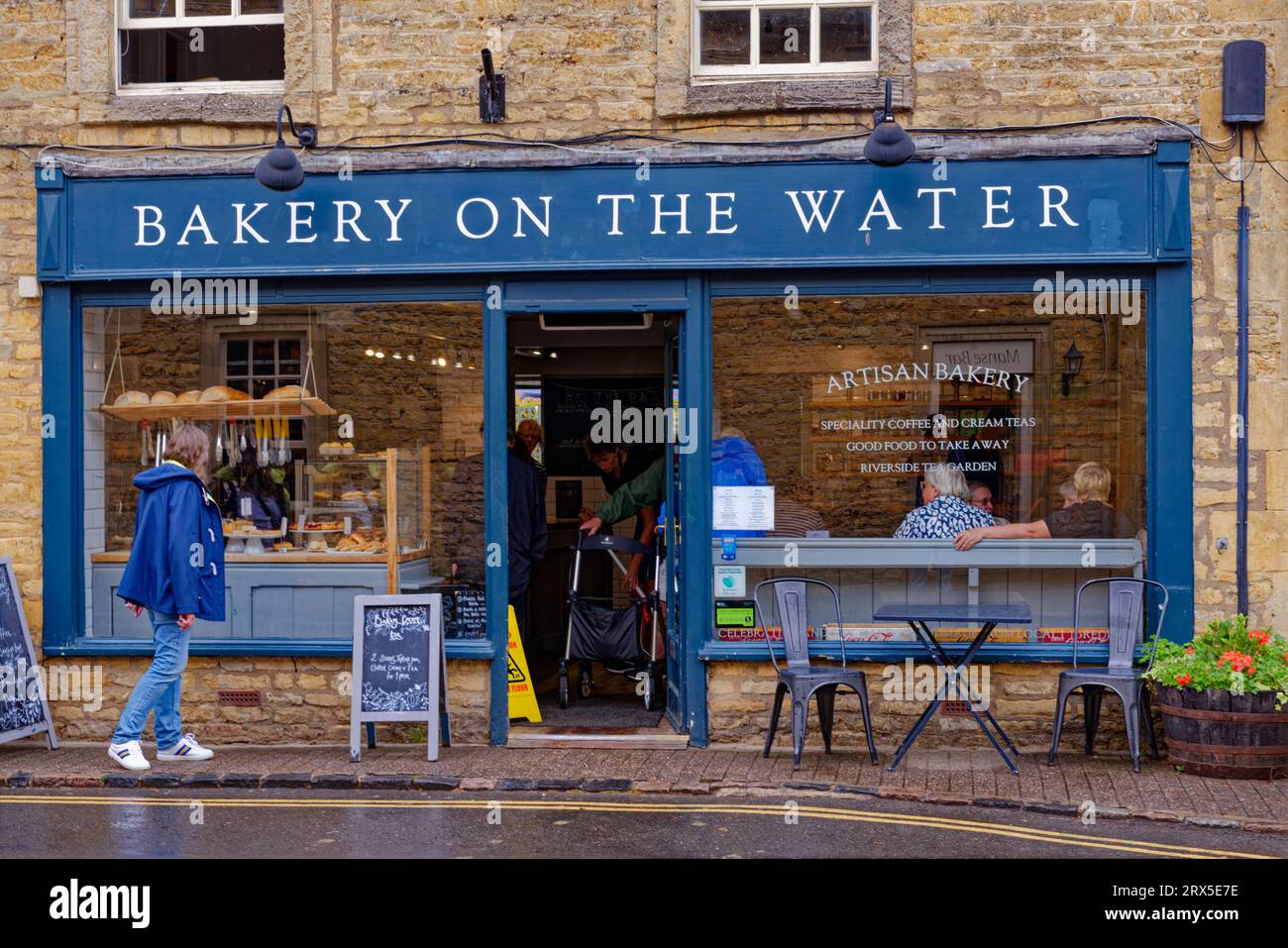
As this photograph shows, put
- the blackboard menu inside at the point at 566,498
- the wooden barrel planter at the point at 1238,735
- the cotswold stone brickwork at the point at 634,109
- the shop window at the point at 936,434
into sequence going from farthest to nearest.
A: 1. the blackboard menu inside at the point at 566,498
2. the shop window at the point at 936,434
3. the cotswold stone brickwork at the point at 634,109
4. the wooden barrel planter at the point at 1238,735

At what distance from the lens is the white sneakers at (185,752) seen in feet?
29.0

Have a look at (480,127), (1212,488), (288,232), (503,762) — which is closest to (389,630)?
(503,762)

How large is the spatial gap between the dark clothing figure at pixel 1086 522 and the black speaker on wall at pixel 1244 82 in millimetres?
2502

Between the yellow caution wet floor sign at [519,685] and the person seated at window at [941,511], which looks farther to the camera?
the yellow caution wet floor sign at [519,685]

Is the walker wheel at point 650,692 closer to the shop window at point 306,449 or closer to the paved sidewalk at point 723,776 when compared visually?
the paved sidewalk at point 723,776

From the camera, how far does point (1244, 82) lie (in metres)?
8.88

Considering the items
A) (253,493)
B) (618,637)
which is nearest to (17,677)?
(253,493)

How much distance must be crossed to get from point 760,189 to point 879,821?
13.2 ft

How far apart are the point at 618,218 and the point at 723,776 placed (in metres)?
3.52

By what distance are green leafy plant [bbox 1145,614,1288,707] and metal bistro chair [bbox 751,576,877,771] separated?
1755 mm

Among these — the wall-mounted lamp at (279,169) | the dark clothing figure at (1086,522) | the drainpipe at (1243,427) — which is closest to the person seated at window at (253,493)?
the wall-mounted lamp at (279,169)

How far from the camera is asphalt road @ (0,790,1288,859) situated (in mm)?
6840

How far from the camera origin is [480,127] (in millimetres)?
9438

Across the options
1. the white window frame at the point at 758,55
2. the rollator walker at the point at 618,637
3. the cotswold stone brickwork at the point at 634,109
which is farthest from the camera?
the rollator walker at the point at 618,637
